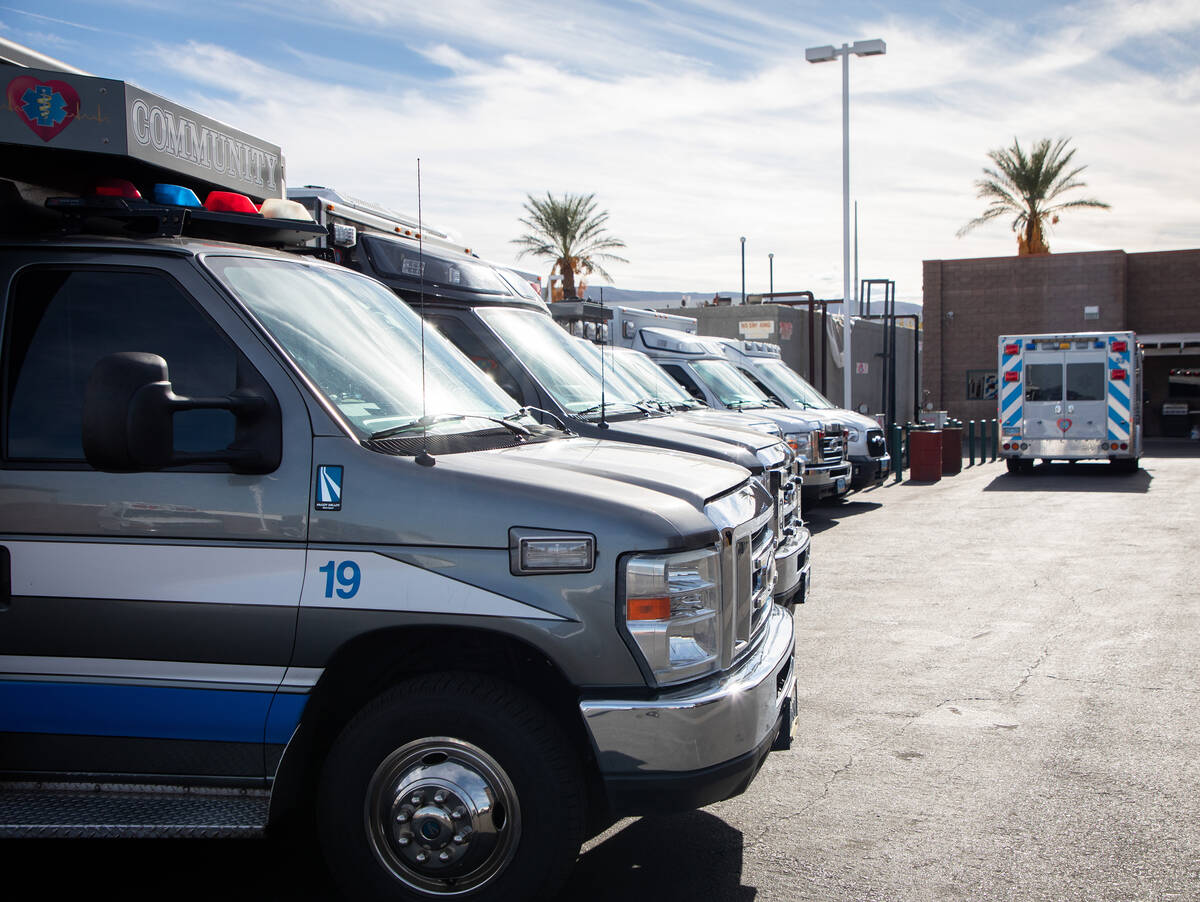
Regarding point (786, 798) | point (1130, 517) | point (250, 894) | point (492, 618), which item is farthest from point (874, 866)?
point (1130, 517)

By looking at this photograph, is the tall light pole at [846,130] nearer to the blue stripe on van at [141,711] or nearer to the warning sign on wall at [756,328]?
the warning sign on wall at [756,328]

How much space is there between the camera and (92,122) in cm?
401

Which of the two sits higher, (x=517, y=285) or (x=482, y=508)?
(x=517, y=285)

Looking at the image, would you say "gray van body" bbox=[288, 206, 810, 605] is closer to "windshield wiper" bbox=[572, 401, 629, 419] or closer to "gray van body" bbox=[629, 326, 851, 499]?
"windshield wiper" bbox=[572, 401, 629, 419]

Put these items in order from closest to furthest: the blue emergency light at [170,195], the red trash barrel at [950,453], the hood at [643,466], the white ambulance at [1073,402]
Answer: the hood at [643,466] → the blue emergency light at [170,195] → the white ambulance at [1073,402] → the red trash barrel at [950,453]

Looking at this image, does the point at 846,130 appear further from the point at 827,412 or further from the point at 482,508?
the point at 482,508

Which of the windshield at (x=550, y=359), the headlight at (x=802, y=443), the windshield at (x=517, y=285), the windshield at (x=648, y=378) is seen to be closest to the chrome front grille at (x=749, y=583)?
the windshield at (x=550, y=359)

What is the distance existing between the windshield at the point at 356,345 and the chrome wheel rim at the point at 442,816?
3.46 feet

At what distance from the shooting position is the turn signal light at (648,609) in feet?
11.0

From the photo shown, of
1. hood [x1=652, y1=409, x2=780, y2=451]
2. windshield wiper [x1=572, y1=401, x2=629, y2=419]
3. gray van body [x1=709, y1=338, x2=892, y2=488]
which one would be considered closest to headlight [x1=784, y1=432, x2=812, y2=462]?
gray van body [x1=709, y1=338, x2=892, y2=488]

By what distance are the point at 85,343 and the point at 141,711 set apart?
126 centimetres

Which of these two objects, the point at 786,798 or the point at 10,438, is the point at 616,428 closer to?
the point at 786,798

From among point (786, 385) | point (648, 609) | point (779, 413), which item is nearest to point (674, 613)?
point (648, 609)

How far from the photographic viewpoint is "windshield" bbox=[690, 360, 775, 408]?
1409 cm
